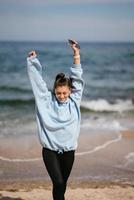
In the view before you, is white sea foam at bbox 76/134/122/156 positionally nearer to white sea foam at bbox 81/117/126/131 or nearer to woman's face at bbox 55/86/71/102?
white sea foam at bbox 81/117/126/131

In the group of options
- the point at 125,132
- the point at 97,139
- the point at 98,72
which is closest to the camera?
the point at 97,139

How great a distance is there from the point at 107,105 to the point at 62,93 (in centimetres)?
1409

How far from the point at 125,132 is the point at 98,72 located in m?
21.8

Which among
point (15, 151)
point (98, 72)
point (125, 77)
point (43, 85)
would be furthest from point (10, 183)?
point (98, 72)

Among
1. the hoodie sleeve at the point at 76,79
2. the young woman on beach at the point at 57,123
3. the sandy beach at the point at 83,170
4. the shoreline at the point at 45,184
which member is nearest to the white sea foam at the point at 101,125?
the sandy beach at the point at 83,170

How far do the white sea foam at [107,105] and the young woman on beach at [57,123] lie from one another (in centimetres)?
1241

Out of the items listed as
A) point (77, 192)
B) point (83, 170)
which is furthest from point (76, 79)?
point (83, 170)

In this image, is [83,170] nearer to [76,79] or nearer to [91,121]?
[76,79]

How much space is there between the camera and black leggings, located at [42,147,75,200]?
4.50 m

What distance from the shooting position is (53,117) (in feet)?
14.9

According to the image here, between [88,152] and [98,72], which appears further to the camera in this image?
[98,72]

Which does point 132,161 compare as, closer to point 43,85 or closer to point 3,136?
point 3,136

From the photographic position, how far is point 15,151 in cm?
916

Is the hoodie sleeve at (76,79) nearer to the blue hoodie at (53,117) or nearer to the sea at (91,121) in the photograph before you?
the blue hoodie at (53,117)
